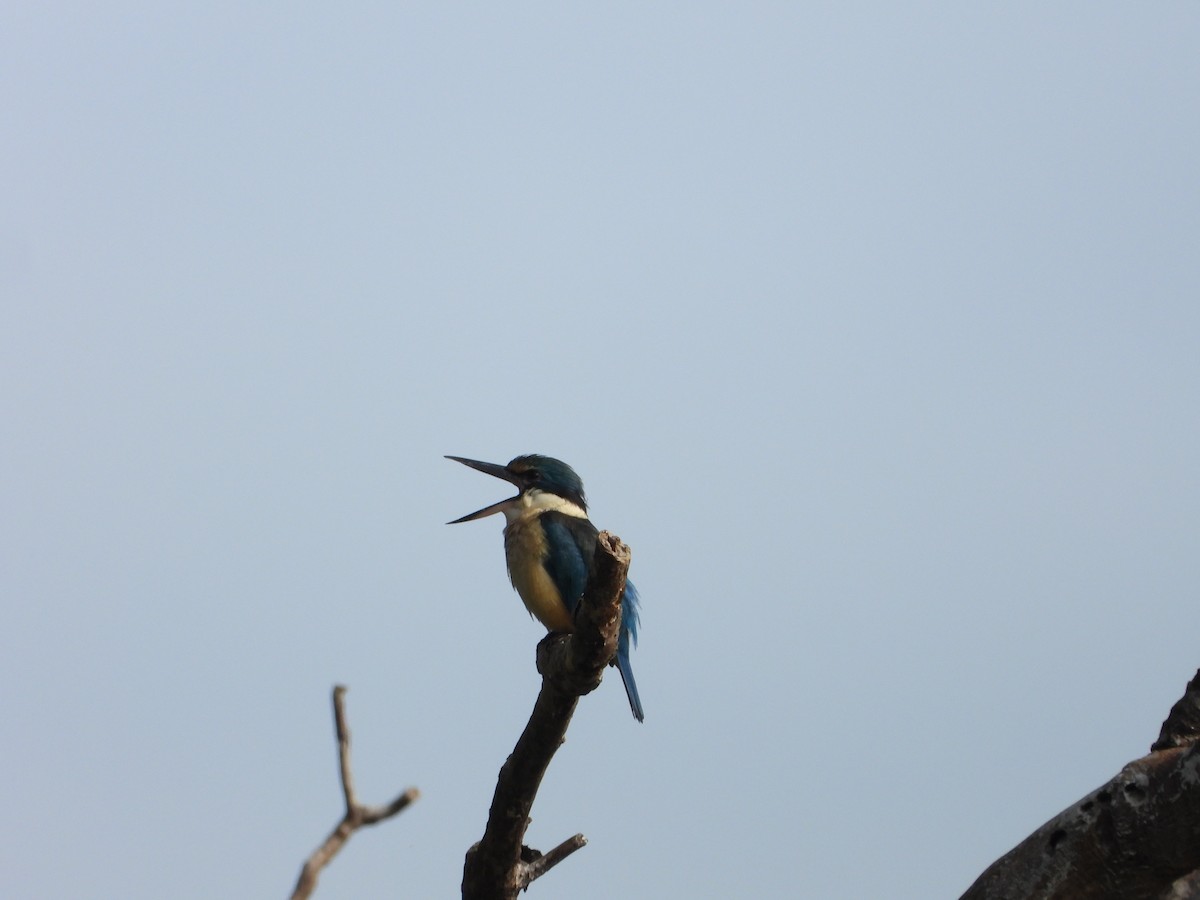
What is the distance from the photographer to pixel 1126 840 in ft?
11.8

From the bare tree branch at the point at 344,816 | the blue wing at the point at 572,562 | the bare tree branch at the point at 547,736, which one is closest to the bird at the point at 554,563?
the blue wing at the point at 572,562

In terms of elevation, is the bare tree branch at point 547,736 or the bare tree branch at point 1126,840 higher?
the bare tree branch at point 547,736

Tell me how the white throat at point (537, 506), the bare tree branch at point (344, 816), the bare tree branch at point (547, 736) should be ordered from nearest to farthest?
the bare tree branch at point (344, 816) < the bare tree branch at point (547, 736) < the white throat at point (537, 506)

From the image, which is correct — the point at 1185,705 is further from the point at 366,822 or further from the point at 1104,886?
the point at 366,822

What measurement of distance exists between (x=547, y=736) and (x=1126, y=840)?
2.06 m

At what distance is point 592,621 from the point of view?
4629mm

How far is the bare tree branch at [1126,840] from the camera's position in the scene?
354 centimetres

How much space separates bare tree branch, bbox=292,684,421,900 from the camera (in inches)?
59.5

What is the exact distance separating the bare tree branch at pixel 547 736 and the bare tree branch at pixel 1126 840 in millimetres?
1391

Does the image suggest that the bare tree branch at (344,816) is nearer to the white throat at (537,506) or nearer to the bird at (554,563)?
the bird at (554,563)

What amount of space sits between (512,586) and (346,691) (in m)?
6.14

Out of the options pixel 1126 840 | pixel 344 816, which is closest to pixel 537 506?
pixel 1126 840

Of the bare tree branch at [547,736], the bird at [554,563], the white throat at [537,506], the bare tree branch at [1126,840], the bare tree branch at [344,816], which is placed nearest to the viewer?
the bare tree branch at [344,816]

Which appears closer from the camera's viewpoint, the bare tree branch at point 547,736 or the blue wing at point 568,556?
the bare tree branch at point 547,736
